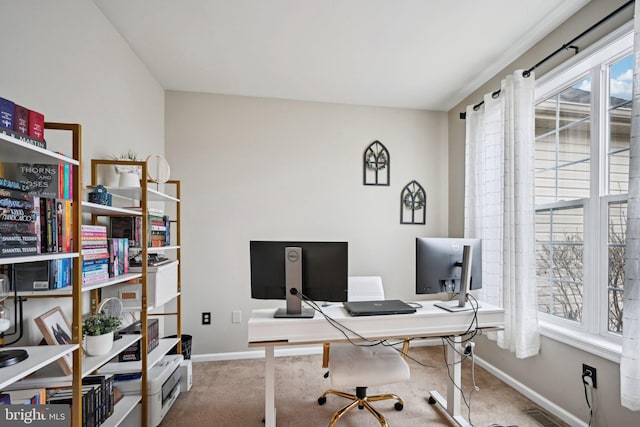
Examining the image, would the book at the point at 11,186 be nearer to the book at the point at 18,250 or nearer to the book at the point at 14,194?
the book at the point at 14,194

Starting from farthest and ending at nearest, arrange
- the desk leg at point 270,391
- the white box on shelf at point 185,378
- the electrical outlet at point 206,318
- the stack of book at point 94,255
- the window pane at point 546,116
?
the electrical outlet at point 206,318, the white box on shelf at point 185,378, the window pane at point 546,116, the desk leg at point 270,391, the stack of book at point 94,255

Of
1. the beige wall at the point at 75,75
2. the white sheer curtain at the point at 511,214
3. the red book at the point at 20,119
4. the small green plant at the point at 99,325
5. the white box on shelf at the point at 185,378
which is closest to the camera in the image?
the red book at the point at 20,119

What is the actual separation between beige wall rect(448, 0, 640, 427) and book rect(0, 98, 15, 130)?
9.37 feet

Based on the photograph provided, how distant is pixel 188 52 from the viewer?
242 centimetres

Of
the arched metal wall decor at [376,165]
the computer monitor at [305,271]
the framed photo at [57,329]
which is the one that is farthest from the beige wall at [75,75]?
the arched metal wall decor at [376,165]

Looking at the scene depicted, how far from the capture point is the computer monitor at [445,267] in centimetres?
190

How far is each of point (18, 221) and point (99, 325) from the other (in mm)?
802

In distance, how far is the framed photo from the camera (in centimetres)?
139

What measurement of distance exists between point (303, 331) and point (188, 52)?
2243 mm

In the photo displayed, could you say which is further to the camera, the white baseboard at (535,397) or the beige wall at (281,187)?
the beige wall at (281,187)

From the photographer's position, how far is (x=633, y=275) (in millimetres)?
1496

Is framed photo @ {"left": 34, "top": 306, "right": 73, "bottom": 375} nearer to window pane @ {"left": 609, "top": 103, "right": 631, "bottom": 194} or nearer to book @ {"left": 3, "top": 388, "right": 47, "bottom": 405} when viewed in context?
book @ {"left": 3, "top": 388, "right": 47, "bottom": 405}

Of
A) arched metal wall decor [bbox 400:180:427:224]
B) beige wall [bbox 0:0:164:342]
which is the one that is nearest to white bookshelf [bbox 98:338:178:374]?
beige wall [bbox 0:0:164:342]

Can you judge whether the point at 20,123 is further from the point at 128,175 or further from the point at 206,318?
the point at 206,318
